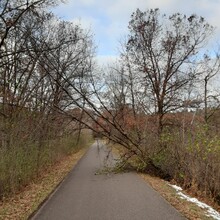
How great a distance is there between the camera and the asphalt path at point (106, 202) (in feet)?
29.1

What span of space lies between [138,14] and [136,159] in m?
13.6

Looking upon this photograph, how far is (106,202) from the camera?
10.7 m

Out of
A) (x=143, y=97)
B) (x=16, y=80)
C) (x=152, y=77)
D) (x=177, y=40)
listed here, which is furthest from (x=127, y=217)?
(x=177, y=40)

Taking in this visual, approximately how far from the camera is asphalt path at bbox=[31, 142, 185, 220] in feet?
29.1

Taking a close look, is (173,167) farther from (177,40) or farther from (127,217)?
(177,40)

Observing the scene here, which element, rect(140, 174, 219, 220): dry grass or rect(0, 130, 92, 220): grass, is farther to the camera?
rect(0, 130, 92, 220): grass

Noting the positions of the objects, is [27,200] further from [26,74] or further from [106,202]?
[26,74]

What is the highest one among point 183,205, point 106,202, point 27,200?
point 183,205

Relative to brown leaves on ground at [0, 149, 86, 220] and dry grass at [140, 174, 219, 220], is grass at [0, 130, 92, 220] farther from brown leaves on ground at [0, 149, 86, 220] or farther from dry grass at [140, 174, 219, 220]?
dry grass at [140, 174, 219, 220]

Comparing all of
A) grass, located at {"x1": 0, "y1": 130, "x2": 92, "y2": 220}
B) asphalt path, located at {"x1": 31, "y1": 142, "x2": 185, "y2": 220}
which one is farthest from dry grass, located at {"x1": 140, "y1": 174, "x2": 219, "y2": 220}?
grass, located at {"x1": 0, "y1": 130, "x2": 92, "y2": 220}

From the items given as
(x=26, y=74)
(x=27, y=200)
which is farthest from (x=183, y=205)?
(x=26, y=74)

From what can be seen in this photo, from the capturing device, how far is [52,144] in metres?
21.6

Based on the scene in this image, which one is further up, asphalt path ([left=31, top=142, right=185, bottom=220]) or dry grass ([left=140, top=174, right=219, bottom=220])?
dry grass ([left=140, top=174, right=219, bottom=220])

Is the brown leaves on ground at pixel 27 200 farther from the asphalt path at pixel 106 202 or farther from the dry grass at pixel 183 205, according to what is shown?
the dry grass at pixel 183 205
